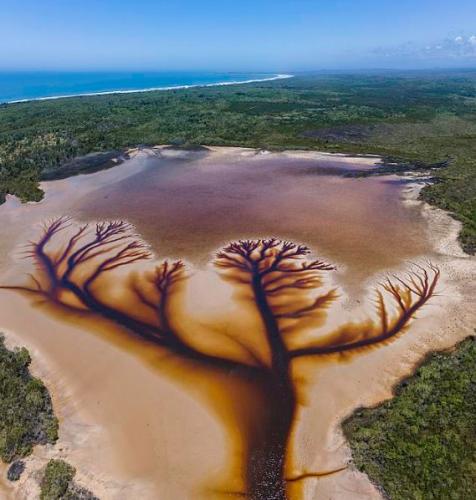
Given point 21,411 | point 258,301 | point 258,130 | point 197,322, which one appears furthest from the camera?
point 258,130

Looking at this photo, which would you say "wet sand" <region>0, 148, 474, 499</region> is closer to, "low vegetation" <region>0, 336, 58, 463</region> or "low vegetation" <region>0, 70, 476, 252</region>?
"low vegetation" <region>0, 336, 58, 463</region>

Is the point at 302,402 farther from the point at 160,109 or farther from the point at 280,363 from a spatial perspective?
the point at 160,109

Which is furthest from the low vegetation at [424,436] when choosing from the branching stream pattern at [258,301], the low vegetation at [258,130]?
the low vegetation at [258,130]

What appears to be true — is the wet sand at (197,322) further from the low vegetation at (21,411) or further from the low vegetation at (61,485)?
the low vegetation at (21,411)

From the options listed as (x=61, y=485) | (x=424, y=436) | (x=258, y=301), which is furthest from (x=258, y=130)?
(x=61, y=485)

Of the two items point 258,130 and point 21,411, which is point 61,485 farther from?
point 258,130
